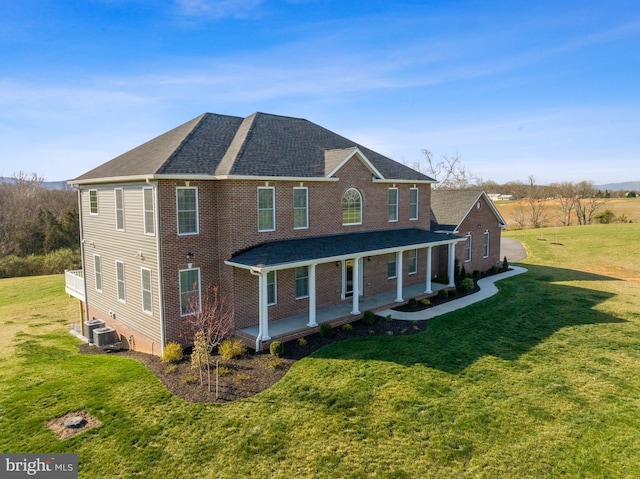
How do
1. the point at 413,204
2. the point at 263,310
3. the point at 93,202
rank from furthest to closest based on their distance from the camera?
1. the point at 413,204
2. the point at 93,202
3. the point at 263,310

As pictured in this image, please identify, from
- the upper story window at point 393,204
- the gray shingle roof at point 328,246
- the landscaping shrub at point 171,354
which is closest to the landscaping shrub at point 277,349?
the gray shingle roof at point 328,246

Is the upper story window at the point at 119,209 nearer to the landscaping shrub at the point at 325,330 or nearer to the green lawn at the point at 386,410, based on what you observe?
the green lawn at the point at 386,410

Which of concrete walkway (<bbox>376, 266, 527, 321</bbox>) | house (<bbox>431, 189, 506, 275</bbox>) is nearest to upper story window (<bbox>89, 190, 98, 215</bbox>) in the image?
concrete walkway (<bbox>376, 266, 527, 321</bbox>)

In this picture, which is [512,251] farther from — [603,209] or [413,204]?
[603,209]

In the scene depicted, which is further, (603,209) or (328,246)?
(603,209)

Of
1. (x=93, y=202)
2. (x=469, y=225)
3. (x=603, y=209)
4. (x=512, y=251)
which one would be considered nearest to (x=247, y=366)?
(x=93, y=202)

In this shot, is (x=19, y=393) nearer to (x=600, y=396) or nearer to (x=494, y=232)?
(x=600, y=396)
